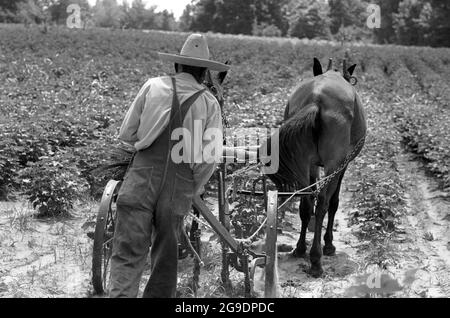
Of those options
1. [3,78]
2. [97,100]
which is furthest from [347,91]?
[3,78]

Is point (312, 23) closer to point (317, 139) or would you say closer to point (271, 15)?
point (271, 15)

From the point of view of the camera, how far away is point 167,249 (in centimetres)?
384

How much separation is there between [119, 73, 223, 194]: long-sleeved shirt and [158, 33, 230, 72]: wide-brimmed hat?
0.10 metres

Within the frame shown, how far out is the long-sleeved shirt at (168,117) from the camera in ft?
12.6

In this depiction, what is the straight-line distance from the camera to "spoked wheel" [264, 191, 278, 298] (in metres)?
4.08

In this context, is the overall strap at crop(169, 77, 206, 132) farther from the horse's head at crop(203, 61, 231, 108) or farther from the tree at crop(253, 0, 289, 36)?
the tree at crop(253, 0, 289, 36)

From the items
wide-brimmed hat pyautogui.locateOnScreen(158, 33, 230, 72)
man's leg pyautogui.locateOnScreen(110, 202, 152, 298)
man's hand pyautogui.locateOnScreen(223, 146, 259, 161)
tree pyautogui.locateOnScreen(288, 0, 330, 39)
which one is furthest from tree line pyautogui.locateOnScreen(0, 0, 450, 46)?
man's leg pyautogui.locateOnScreen(110, 202, 152, 298)

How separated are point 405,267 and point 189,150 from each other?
2921mm

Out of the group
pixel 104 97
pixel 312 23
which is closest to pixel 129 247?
pixel 104 97

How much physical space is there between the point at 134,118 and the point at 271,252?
1.27 meters

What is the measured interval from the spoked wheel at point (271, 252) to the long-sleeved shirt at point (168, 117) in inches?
24.0

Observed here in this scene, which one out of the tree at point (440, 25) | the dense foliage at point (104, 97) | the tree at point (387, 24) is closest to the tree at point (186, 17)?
the tree at point (387, 24)

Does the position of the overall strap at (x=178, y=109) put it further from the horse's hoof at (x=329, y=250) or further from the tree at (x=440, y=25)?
the tree at (x=440, y=25)
